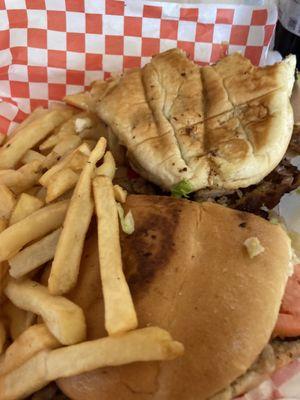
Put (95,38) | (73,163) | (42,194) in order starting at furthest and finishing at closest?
(95,38), (42,194), (73,163)

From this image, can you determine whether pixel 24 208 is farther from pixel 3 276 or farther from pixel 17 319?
pixel 17 319

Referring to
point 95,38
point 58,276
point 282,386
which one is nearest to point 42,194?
point 58,276

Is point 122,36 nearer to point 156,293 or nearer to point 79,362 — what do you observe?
point 156,293

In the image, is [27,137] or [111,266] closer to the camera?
[111,266]

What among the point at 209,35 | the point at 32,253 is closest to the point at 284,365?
the point at 32,253

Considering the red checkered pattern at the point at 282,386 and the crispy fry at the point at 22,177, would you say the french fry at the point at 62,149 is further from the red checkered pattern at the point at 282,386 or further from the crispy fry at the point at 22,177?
the red checkered pattern at the point at 282,386

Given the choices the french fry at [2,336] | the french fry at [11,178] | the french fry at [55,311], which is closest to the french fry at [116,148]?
the french fry at [11,178]
